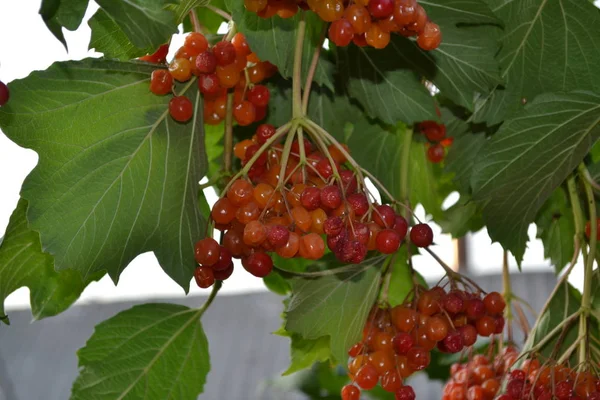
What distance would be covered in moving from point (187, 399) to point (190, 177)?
0.19 metres

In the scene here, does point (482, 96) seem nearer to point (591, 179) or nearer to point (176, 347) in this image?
point (591, 179)

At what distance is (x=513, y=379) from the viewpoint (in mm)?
562

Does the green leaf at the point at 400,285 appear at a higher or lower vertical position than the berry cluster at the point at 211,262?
lower

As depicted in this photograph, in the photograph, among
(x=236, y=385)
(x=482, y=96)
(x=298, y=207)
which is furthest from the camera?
(x=236, y=385)

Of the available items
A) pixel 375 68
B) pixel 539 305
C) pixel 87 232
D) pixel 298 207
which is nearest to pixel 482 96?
pixel 375 68

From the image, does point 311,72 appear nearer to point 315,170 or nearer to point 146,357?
point 315,170

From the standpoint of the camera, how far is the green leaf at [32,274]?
1.85 feet

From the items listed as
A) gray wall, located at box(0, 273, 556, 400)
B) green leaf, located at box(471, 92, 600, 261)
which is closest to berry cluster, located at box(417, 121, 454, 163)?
green leaf, located at box(471, 92, 600, 261)

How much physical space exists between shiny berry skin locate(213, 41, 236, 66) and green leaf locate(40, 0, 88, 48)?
0.14 m

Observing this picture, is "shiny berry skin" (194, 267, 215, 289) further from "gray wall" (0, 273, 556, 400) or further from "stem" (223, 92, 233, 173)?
"gray wall" (0, 273, 556, 400)

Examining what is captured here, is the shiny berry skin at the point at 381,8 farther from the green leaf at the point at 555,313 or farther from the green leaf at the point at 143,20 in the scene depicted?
the green leaf at the point at 555,313

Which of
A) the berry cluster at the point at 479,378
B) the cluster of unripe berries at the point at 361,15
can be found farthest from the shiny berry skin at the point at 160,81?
the berry cluster at the point at 479,378

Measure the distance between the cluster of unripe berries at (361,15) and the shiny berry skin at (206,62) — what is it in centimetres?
7

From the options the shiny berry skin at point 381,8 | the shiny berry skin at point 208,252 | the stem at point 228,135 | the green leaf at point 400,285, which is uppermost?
the shiny berry skin at point 381,8
